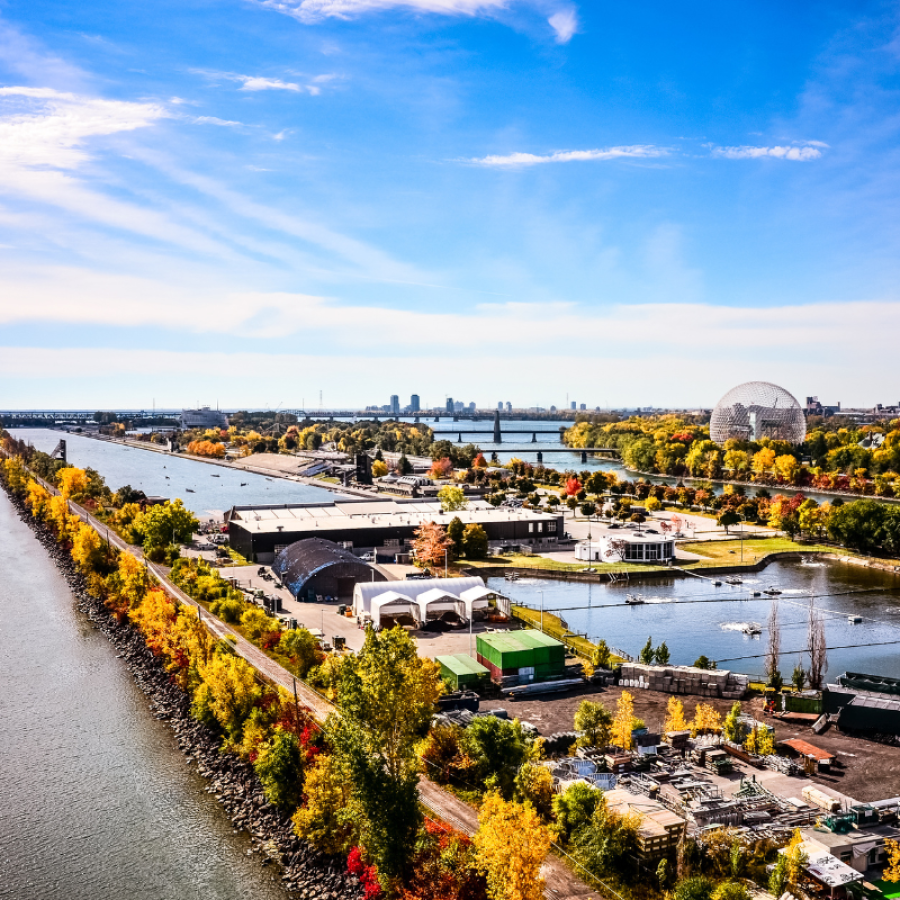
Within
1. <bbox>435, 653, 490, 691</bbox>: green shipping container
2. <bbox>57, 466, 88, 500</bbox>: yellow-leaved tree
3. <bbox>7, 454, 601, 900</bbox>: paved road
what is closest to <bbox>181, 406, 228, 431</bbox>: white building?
<bbox>57, 466, 88, 500</bbox>: yellow-leaved tree

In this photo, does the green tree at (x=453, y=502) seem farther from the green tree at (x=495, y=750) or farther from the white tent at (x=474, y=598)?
the green tree at (x=495, y=750)

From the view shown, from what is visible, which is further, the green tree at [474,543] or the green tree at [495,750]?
the green tree at [474,543]

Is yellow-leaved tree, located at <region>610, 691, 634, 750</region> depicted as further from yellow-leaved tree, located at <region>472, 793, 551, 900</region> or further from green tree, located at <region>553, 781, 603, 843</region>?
yellow-leaved tree, located at <region>472, 793, 551, 900</region>

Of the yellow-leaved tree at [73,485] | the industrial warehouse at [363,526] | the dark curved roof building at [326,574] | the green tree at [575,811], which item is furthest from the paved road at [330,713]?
the yellow-leaved tree at [73,485]

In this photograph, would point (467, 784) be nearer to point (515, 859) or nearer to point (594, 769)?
point (594, 769)

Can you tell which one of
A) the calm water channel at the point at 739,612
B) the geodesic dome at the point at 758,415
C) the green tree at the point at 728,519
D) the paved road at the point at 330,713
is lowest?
the calm water channel at the point at 739,612

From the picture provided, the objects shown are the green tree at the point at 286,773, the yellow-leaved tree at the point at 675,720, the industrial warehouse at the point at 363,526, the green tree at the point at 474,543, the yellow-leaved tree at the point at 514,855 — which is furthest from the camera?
the green tree at the point at 474,543

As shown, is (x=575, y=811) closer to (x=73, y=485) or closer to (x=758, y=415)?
(x=73, y=485)
